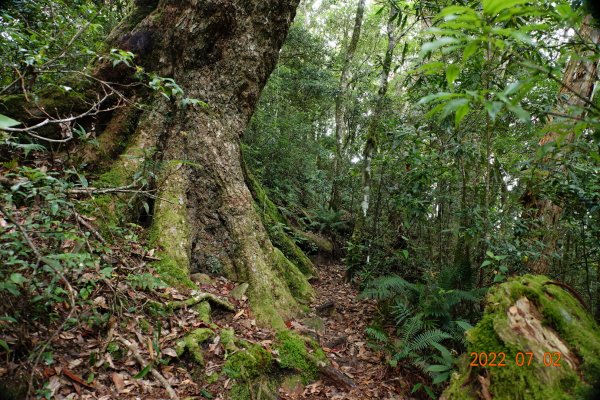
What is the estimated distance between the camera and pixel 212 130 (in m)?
5.68

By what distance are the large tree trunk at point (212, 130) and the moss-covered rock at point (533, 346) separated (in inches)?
115

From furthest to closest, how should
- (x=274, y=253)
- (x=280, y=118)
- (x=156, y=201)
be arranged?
(x=280, y=118), (x=274, y=253), (x=156, y=201)

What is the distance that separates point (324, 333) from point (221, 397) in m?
2.38

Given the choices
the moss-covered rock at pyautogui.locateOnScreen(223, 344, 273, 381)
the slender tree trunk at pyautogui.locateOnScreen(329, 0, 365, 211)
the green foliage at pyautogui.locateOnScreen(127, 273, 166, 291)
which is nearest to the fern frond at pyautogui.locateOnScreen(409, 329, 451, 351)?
the moss-covered rock at pyautogui.locateOnScreen(223, 344, 273, 381)

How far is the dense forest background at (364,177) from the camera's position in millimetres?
2102

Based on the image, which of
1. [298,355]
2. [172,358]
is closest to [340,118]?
[298,355]

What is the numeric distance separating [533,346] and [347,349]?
326cm

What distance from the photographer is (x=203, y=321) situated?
3.83 metres

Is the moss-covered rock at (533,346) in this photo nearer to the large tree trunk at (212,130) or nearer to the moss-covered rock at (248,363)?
the moss-covered rock at (248,363)

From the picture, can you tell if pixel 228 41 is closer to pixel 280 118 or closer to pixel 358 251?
pixel 358 251

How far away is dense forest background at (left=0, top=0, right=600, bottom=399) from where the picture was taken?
2102mm

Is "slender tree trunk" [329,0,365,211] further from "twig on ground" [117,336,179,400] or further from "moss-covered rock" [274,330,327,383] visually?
"twig on ground" [117,336,179,400]

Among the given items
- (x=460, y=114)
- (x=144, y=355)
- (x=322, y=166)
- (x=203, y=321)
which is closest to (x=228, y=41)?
(x=203, y=321)

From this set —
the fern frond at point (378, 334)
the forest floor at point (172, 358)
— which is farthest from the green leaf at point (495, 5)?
the fern frond at point (378, 334)
